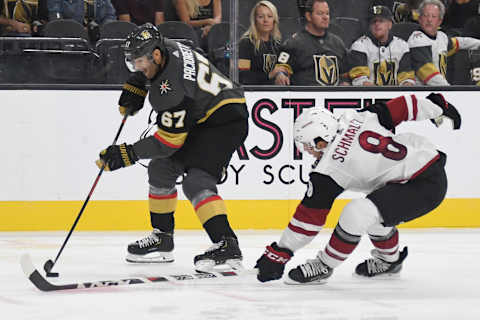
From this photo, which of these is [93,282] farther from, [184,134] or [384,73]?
[384,73]

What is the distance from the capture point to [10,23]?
17.7ft

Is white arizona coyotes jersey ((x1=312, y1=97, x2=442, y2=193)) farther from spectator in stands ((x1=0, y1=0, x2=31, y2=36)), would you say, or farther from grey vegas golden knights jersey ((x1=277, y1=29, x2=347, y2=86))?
spectator in stands ((x1=0, y1=0, x2=31, y2=36))

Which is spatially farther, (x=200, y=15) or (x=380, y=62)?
(x=380, y=62)

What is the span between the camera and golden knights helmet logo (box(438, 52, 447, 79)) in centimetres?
571

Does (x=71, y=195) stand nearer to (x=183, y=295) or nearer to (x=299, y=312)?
(x=183, y=295)

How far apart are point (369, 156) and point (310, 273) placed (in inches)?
20.9

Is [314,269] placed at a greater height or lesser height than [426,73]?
lesser

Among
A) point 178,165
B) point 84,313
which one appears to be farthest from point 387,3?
point 84,313

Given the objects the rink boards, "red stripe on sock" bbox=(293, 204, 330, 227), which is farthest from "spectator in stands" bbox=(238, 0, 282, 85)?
"red stripe on sock" bbox=(293, 204, 330, 227)

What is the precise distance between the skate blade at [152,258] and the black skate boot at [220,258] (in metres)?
0.48

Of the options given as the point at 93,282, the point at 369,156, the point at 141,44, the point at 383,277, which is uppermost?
the point at 141,44

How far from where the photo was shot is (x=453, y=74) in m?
5.71

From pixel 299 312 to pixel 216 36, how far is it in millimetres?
2994

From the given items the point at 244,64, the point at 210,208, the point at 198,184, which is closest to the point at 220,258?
the point at 210,208
